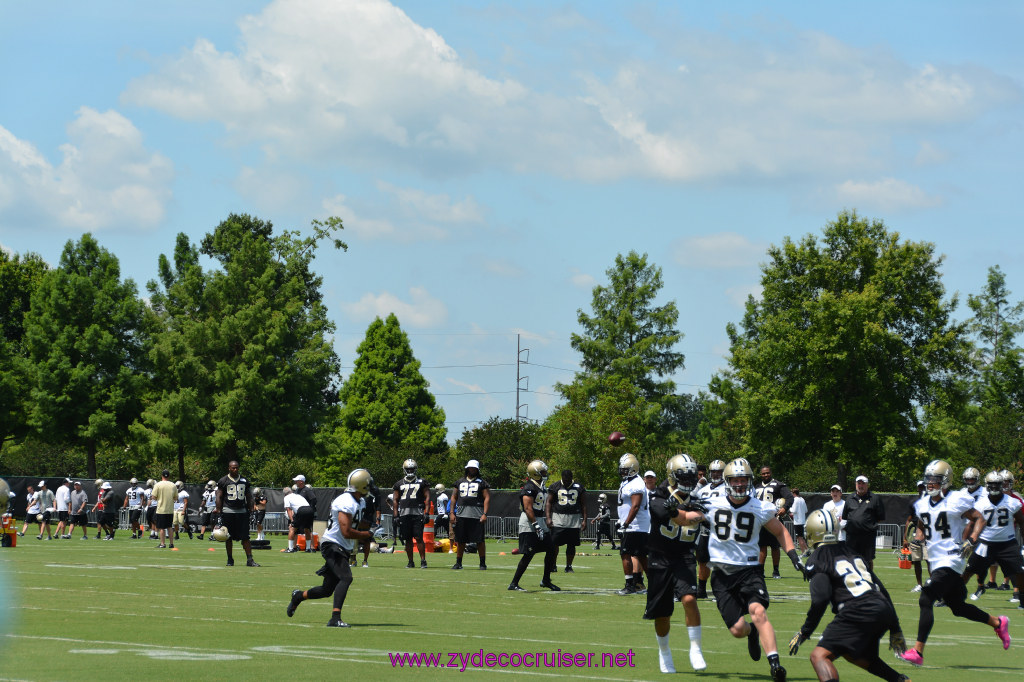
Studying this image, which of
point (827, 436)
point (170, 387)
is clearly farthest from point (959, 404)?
point (170, 387)

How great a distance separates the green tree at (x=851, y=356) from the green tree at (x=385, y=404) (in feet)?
102

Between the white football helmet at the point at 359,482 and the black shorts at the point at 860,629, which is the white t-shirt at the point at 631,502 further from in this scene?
the black shorts at the point at 860,629

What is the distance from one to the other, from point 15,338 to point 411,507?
57270mm

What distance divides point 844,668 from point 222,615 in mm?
7381

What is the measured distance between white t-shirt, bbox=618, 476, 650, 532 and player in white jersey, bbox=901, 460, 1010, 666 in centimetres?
376

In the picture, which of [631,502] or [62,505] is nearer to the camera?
[631,502]

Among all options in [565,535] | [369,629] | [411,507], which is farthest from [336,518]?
[411,507]

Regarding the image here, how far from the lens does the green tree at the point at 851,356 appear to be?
186 ft

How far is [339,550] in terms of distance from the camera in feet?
46.7

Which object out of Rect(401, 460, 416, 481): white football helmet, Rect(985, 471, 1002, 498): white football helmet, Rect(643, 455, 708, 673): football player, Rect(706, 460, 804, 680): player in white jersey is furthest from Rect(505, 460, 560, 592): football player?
Rect(706, 460, 804, 680): player in white jersey

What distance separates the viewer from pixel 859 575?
29.6 feet

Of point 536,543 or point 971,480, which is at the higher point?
point 971,480

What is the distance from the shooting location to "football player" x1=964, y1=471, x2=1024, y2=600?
16.4 metres

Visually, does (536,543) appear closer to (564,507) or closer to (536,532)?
(536,532)
